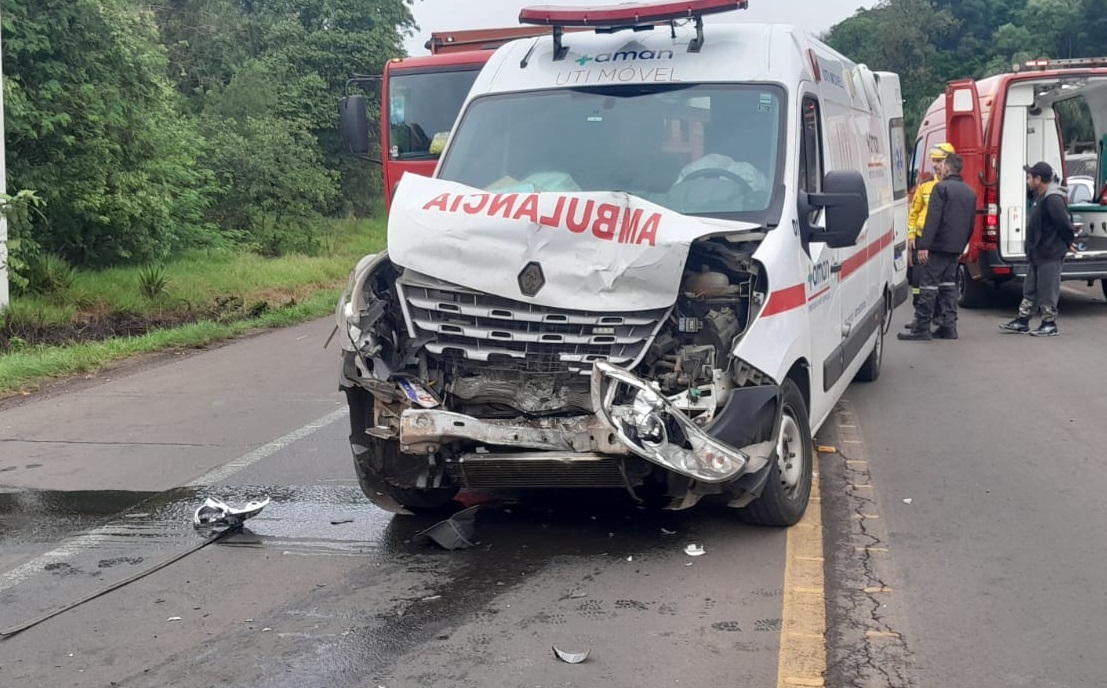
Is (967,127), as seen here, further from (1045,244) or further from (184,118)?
(184,118)

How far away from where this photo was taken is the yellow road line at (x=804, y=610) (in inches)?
158

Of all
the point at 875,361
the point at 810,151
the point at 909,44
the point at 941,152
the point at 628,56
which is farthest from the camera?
the point at 909,44

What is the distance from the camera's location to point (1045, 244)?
1248cm

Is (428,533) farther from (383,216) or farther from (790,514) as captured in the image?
(383,216)

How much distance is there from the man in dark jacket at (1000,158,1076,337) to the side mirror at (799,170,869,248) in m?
7.35

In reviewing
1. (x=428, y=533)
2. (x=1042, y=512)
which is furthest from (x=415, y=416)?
(x=1042, y=512)

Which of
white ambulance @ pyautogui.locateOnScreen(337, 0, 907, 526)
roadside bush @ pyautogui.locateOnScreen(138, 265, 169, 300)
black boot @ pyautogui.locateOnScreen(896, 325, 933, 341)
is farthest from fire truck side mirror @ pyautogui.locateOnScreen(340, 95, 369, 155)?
white ambulance @ pyautogui.locateOnScreen(337, 0, 907, 526)

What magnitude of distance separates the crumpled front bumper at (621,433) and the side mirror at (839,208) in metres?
1.33

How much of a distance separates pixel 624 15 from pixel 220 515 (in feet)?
10.8

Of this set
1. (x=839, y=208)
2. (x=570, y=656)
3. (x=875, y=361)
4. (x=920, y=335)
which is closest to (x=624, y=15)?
(x=839, y=208)

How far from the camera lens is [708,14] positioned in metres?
6.17

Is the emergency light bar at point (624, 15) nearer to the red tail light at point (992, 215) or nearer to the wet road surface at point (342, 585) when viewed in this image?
the wet road surface at point (342, 585)

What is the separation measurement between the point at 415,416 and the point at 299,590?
856 mm

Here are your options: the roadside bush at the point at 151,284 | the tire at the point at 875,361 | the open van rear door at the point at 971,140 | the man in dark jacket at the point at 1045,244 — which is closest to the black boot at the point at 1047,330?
the man in dark jacket at the point at 1045,244
